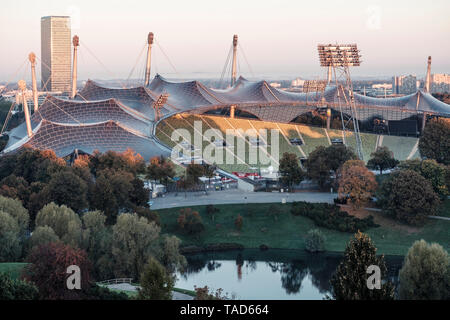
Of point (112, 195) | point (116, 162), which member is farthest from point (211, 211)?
point (116, 162)

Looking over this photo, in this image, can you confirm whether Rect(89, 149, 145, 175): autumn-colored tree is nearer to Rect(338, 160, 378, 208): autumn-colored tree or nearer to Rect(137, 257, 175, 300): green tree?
Rect(338, 160, 378, 208): autumn-colored tree

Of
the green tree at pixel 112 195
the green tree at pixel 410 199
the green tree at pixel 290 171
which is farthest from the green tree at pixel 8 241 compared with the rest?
the green tree at pixel 410 199

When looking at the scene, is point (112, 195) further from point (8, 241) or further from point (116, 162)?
point (8, 241)

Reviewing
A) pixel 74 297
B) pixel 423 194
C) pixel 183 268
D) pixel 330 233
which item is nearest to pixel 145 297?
pixel 74 297

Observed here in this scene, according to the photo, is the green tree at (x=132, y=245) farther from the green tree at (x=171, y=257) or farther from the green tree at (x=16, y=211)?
the green tree at (x=16, y=211)
